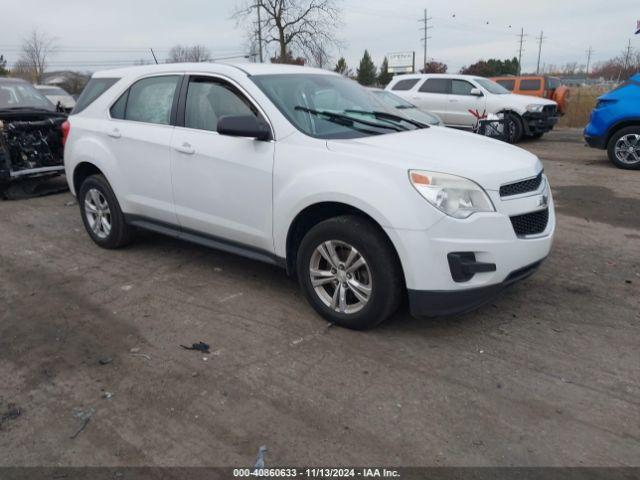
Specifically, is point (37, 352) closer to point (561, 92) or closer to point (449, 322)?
point (449, 322)

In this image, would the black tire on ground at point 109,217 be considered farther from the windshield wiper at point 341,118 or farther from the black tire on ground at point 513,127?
the black tire on ground at point 513,127

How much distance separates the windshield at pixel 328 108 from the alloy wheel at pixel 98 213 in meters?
2.32

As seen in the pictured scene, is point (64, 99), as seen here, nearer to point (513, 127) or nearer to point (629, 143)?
point (513, 127)

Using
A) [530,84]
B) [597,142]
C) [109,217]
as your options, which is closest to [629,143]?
[597,142]

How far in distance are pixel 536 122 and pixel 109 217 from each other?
1229cm

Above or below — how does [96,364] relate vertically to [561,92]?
below

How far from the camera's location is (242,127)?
3926 mm

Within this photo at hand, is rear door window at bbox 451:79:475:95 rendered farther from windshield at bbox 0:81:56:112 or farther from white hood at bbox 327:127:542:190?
white hood at bbox 327:127:542:190

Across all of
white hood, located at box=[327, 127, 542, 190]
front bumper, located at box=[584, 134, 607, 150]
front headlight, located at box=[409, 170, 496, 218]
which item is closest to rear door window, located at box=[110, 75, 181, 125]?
white hood, located at box=[327, 127, 542, 190]

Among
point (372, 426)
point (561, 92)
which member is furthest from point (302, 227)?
point (561, 92)

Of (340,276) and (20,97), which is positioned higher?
(20,97)

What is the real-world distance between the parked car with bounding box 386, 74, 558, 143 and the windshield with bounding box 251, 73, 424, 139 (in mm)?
10337

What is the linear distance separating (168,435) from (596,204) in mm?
6823

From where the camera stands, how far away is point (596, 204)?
759 centimetres
